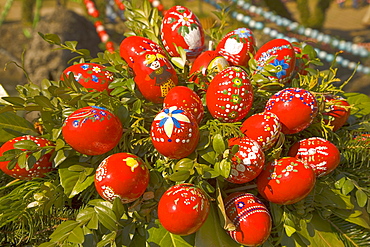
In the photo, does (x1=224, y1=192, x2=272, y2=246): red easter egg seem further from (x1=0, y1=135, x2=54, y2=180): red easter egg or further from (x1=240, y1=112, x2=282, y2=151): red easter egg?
(x1=0, y1=135, x2=54, y2=180): red easter egg

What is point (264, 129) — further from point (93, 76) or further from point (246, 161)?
point (93, 76)

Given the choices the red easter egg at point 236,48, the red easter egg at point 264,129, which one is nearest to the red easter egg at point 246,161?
the red easter egg at point 264,129

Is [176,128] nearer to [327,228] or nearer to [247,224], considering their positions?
[247,224]

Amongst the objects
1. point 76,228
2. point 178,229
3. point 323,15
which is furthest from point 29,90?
point 323,15

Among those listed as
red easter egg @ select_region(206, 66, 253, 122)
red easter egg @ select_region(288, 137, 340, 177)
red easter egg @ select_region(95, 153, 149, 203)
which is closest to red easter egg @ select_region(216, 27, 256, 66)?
red easter egg @ select_region(206, 66, 253, 122)

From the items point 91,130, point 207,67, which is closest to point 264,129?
point 207,67

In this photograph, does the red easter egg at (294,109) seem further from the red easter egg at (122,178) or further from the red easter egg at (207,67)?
the red easter egg at (122,178)
